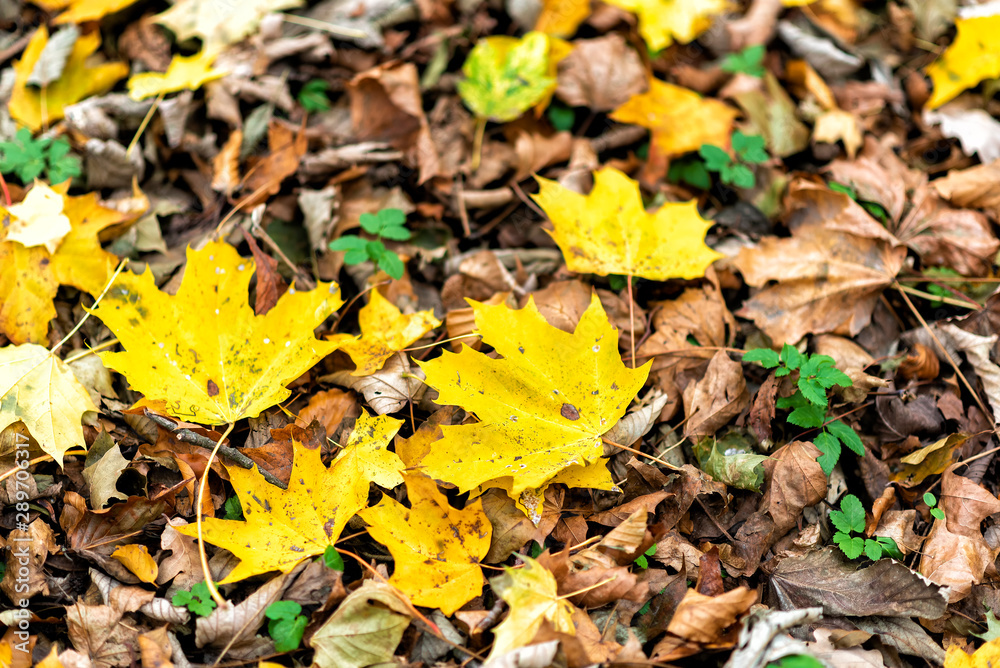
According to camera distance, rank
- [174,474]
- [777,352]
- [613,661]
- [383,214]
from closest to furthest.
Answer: [613,661], [174,474], [777,352], [383,214]

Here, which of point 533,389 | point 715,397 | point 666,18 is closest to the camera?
point 533,389

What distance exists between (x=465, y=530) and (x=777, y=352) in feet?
3.65

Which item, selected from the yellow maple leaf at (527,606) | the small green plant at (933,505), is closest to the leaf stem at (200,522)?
the yellow maple leaf at (527,606)

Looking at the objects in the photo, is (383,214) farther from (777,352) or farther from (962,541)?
(962,541)

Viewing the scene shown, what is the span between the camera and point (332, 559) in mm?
1607

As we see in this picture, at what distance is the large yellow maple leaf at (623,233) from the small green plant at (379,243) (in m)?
0.47

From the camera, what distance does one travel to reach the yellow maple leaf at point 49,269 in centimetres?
190

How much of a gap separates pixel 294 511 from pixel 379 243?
870 mm

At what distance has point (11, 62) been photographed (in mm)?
2584

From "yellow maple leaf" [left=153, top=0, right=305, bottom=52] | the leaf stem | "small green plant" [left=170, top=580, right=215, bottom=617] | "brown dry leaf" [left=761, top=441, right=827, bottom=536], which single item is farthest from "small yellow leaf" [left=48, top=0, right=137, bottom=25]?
"brown dry leaf" [left=761, top=441, right=827, bottom=536]

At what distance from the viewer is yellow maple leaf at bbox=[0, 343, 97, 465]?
5.63ft

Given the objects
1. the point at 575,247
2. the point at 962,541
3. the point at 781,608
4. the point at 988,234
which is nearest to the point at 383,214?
the point at 575,247

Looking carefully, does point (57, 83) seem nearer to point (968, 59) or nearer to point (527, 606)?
point (527, 606)

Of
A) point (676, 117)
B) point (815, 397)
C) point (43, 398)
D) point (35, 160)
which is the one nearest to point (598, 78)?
point (676, 117)
